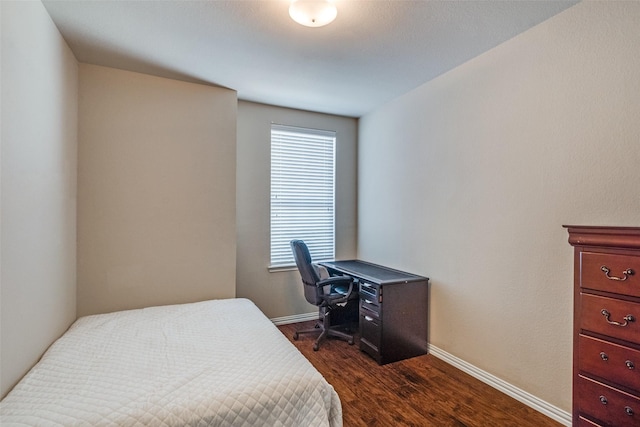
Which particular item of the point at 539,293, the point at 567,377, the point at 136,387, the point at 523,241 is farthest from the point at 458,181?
the point at 136,387

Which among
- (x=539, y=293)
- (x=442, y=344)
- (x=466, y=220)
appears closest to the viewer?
(x=539, y=293)

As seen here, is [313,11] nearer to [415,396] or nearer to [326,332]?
[415,396]

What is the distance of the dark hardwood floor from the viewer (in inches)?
80.4

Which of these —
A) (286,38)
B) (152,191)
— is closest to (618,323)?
(286,38)

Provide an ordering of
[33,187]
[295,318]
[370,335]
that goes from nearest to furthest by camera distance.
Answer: [33,187] → [370,335] → [295,318]

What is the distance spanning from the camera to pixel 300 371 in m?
1.59

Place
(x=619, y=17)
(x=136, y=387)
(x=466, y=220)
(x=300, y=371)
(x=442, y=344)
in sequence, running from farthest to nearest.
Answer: (x=442, y=344) < (x=466, y=220) < (x=619, y=17) < (x=300, y=371) < (x=136, y=387)

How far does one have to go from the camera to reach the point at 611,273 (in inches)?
55.6

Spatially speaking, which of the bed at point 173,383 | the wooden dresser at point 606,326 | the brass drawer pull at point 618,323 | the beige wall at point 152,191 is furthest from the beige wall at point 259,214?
the brass drawer pull at point 618,323

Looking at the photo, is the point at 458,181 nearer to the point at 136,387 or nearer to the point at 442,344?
the point at 442,344

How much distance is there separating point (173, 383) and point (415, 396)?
1.72m

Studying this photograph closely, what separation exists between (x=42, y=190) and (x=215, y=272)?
5.00 ft

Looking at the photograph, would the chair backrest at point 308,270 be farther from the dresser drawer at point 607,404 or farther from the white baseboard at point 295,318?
the dresser drawer at point 607,404

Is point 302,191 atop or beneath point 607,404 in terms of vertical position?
atop
